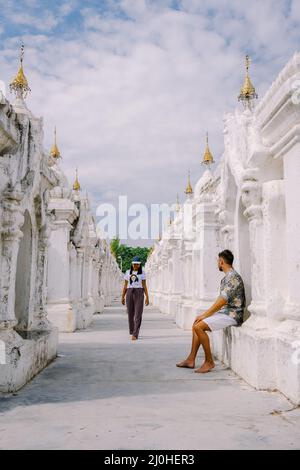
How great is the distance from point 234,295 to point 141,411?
7.28 ft

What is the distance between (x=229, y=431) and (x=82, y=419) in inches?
41.3

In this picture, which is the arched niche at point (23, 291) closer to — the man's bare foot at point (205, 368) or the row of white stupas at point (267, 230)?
the man's bare foot at point (205, 368)

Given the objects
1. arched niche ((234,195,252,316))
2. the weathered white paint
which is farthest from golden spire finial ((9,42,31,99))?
arched niche ((234,195,252,316))

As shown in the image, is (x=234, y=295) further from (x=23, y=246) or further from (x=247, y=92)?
(x=247, y=92)

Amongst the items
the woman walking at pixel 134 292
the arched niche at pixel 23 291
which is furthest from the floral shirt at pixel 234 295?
the woman walking at pixel 134 292

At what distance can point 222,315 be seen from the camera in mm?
5355

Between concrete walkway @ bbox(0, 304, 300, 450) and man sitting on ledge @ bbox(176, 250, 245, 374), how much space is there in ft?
0.72

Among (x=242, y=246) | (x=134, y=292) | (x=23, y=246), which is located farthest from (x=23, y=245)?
(x=134, y=292)

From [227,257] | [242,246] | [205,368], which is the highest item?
[242,246]

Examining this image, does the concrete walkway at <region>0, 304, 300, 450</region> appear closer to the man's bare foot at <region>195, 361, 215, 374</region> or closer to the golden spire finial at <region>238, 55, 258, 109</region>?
the man's bare foot at <region>195, 361, 215, 374</region>

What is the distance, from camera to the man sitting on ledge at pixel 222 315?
17.4ft

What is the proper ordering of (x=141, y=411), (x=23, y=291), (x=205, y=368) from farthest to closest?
1. (x=23, y=291)
2. (x=205, y=368)
3. (x=141, y=411)

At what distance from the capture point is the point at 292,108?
12.8 feet

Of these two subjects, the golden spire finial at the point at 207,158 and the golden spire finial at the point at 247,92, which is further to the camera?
the golden spire finial at the point at 207,158
